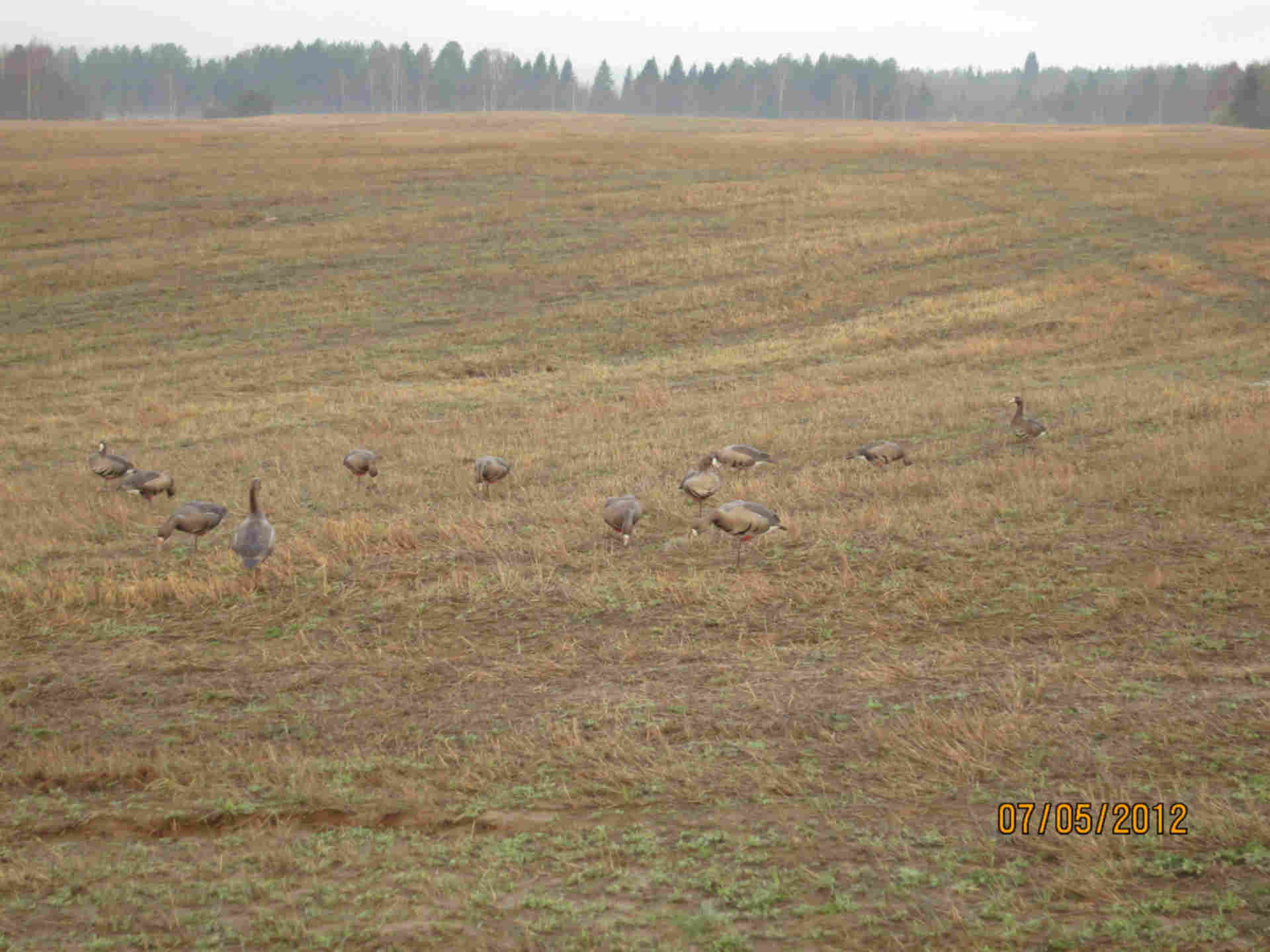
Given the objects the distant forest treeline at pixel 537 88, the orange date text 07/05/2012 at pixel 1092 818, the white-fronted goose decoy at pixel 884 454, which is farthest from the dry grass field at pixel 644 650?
the distant forest treeline at pixel 537 88

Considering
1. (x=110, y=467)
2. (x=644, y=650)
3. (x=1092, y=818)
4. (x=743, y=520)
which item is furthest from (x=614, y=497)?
(x=110, y=467)

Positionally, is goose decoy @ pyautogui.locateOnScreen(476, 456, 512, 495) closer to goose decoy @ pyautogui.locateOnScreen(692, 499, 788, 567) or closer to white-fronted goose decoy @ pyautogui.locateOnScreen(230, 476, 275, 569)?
white-fronted goose decoy @ pyautogui.locateOnScreen(230, 476, 275, 569)

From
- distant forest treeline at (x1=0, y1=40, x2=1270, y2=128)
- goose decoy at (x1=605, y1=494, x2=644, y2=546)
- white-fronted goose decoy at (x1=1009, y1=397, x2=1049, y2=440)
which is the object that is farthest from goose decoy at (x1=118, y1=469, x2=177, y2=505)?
distant forest treeline at (x1=0, y1=40, x2=1270, y2=128)

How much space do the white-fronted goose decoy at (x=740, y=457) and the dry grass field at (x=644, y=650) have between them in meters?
0.30

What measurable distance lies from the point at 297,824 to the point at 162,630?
418 cm

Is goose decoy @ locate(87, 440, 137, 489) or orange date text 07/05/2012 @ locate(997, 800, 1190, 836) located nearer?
orange date text 07/05/2012 @ locate(997, 800, 1190, 836)

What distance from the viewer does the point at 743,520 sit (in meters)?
11.3

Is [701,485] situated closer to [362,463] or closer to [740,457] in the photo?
[740,457]

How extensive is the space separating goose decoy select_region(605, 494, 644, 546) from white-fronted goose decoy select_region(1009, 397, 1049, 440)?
22.7ft

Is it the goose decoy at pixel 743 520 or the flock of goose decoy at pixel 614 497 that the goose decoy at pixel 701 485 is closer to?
the flock of goose decoy at pixel 614 497

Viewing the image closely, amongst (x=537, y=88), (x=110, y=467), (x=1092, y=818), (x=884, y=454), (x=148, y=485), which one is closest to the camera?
(x=1092, y=818)

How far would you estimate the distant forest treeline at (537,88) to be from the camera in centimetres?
15212

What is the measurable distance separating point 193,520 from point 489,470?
12.1 feet

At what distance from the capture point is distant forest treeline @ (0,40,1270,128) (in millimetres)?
152125
